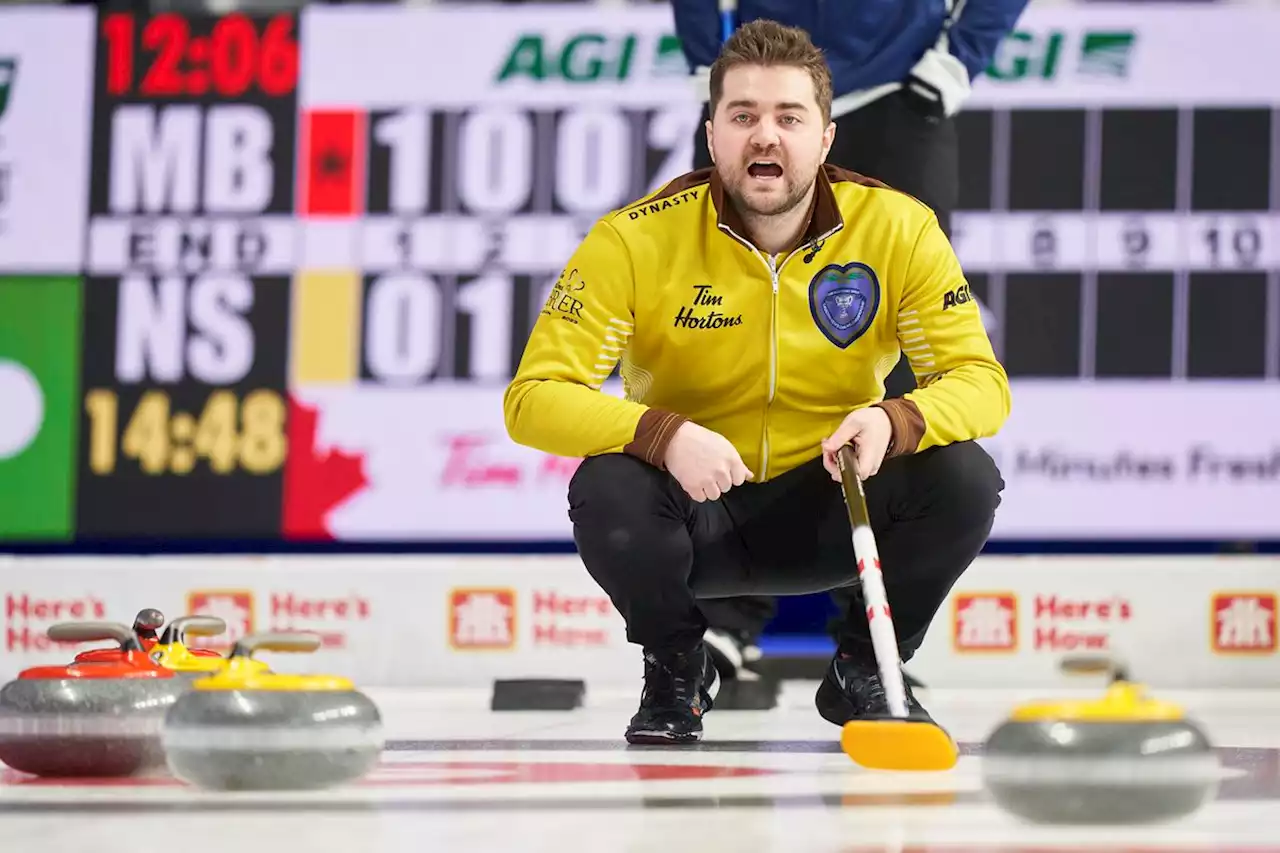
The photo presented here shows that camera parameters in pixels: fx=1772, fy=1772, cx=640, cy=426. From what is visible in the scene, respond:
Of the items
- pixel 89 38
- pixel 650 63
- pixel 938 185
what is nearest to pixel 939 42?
pixel 938 185

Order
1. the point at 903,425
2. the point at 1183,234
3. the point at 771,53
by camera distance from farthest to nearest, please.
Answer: the point at 1183,234
the point at 771,53
the point at 903,425

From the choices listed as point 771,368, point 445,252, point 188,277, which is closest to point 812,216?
point 771,368

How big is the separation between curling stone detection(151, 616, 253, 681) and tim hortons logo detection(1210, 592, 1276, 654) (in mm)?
2879

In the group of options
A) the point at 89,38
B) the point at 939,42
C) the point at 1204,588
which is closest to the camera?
the point at 939,42

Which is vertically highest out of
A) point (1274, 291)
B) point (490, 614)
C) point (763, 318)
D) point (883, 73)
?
point (883, 73)

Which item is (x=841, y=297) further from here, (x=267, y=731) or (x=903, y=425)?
(x=267, y=731)

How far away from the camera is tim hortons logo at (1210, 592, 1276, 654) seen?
4.23m

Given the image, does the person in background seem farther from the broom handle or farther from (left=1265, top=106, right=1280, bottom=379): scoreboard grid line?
(left=1265, top=106, right=1280, bottom=379): scoreboard grid line

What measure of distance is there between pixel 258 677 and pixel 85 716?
0.89ft

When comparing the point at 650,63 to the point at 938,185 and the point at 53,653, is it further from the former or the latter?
the point at 53,653

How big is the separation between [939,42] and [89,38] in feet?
8.64

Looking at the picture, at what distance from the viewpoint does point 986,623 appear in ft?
14.0

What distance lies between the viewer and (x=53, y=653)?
4398mm

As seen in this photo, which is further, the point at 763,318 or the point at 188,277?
the point at 188,277
